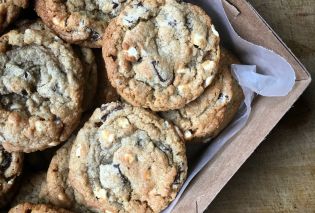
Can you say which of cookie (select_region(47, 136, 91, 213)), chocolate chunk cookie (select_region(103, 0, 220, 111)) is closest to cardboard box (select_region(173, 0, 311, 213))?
chocolate chunk cookie (select_region(103, 0, 220, 111))

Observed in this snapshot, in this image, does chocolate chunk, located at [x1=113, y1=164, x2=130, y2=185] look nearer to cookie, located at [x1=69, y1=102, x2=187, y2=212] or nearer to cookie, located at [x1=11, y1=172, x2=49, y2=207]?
cookie, located at [x1=69, y1=102, x2=187, y2=212]

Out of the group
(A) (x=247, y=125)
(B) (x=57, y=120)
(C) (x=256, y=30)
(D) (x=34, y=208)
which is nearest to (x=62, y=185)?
(D) (x=34, y=208)

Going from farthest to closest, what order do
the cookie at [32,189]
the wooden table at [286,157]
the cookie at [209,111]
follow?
the wooden table at [286,157]
the cookie at [32,189]
the cookie at [209,111]

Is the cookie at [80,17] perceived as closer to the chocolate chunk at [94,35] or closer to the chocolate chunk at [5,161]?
the chocolate chunk at [94,35]

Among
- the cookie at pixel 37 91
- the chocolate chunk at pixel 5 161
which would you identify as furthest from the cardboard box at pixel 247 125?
the chocolate chunk at pixel 5 161

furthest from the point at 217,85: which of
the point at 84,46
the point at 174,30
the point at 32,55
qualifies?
the point at 32,55

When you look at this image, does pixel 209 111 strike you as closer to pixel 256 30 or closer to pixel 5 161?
pixel 256 30
